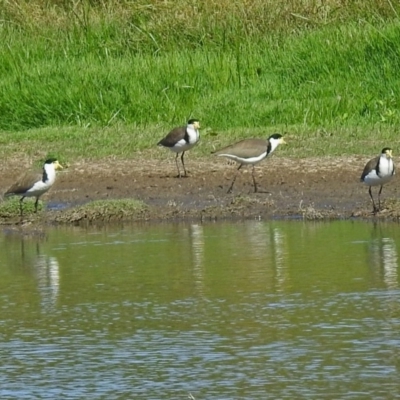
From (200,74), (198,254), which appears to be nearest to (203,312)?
(198,254)

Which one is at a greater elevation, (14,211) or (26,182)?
(26,182)

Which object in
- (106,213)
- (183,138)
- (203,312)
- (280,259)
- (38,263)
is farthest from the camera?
(183,138)

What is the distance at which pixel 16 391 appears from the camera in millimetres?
7094

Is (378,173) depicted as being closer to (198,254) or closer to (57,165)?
(198,254)

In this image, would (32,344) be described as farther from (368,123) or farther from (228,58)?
(228,58)

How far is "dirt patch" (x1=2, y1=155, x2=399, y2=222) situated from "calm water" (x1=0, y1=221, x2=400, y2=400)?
0.48 m

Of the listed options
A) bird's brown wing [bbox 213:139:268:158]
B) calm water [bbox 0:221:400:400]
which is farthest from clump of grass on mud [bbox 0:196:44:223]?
bird's brown wing [bbox 213:139:268:158]

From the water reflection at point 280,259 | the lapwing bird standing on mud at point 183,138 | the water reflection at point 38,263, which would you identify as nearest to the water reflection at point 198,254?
the water reflection at point 280,259

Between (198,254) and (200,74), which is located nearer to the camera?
(198,254)

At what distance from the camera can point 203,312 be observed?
8.90 meters

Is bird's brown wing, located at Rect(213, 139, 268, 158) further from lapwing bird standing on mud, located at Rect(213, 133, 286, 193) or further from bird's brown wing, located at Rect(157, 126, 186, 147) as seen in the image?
bird's brown wing, located at Rect(157, 126, 186, 147)

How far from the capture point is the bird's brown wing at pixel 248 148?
14.0 m

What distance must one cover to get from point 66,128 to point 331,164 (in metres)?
3.88

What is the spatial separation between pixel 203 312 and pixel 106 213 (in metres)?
4.22
